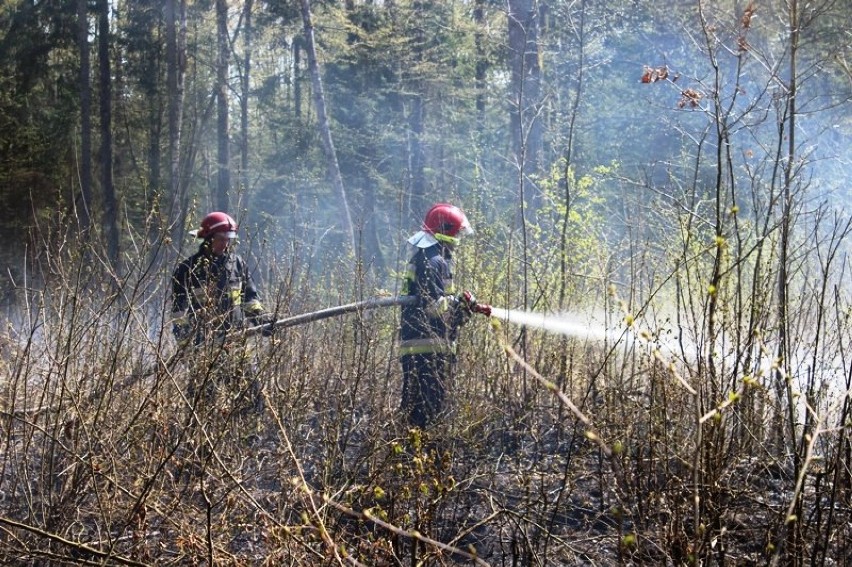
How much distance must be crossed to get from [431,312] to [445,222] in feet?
2.52

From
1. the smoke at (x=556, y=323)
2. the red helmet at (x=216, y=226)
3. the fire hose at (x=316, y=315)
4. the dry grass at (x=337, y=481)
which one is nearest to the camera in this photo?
the dry grass at (x=337, y=481)

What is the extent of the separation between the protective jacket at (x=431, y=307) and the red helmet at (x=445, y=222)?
13cm

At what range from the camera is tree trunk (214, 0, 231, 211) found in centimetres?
2264

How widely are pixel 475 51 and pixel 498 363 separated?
19059 mm

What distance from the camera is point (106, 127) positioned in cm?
1897

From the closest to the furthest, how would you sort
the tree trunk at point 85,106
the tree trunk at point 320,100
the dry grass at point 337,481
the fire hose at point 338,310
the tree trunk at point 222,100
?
the dry grass at point 337,481 → the fire hose at point 338,310 → the tree trunk at point 85,106 → the tree trunk at point 320,100 → the tree trunk at point 222,100

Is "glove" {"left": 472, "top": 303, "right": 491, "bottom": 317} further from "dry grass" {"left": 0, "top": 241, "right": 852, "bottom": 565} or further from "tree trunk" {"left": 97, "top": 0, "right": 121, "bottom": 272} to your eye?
"tree trunk" {"left": 97, "top": 0, "right": 121, "bottom": 272}

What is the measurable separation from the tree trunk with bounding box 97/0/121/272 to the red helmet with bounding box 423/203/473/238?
482 inches

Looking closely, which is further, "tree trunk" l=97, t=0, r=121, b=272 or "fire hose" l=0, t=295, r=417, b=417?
"tree trunk" l=97, t=0, r=121, b=272

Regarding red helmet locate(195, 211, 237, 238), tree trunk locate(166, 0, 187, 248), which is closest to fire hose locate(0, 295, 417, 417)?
red helmet locate(195, 211, 237, 238)

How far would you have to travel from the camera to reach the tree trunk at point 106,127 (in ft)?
60.5

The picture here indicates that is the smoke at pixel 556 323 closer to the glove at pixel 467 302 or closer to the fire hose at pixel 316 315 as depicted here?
the glove at pixel 467 302

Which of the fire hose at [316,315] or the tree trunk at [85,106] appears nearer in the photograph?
the fire hose at [316,315]

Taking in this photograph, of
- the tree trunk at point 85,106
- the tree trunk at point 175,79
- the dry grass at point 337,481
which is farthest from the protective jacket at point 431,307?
the tree trunk at point 85,106
